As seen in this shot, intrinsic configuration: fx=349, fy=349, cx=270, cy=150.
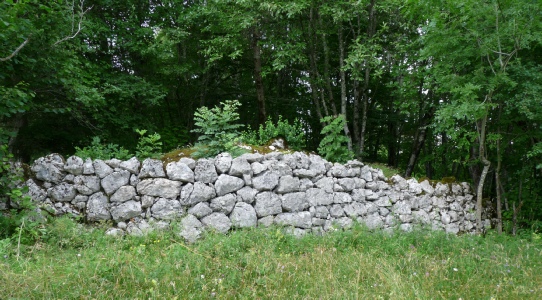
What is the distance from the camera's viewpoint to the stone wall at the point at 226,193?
525 centimetres

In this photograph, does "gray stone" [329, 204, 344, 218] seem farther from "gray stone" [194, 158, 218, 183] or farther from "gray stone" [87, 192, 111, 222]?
"gray stone" [87, 192, 111, 222]

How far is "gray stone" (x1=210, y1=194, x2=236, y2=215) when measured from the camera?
5.59 metres

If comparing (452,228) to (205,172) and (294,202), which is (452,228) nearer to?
(294,202)

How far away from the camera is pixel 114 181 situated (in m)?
5.35

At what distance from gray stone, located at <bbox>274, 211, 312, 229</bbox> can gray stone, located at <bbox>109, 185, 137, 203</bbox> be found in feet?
7.66

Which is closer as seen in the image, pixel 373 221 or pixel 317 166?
pixel 317 166

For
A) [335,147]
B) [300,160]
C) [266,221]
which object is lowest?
[266,221]

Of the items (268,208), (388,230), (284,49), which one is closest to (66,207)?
(268,208)

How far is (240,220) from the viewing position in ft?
18.5

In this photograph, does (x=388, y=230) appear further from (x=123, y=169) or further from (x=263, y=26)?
(x=263, y=26)

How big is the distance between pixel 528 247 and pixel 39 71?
27.0ft

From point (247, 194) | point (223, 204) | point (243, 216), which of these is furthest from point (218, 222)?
point (247, 194)

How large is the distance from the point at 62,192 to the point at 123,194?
85 cm

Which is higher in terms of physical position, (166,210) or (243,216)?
(166,210)
